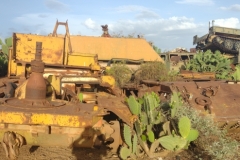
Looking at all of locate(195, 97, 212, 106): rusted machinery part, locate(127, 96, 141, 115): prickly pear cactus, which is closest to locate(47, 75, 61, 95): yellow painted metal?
locate(127, 96, 141, 115): prickly pear cactus

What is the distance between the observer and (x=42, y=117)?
3.84 meters

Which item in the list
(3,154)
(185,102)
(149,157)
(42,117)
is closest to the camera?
(42,117)

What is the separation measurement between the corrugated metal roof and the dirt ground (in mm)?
12685

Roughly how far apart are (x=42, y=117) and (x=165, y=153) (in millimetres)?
1969

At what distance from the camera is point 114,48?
17750mm

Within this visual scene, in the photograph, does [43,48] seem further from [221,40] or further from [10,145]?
[221,40]

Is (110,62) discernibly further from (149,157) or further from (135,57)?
(149,157)

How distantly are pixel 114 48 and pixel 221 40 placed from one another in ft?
39.9

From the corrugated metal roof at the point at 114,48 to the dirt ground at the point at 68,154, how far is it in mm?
12685

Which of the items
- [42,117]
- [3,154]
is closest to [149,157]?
[42,117]

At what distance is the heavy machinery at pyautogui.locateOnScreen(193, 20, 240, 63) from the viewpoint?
24.8m

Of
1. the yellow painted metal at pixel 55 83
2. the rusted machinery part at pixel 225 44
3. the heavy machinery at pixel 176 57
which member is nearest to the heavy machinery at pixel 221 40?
the rusted machinery part at pixel 225 44

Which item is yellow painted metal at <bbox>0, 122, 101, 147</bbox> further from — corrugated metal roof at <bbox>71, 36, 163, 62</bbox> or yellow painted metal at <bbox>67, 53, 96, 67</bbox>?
corrugated metal roof at <bbox>71, 36, 163, 62</bbox>

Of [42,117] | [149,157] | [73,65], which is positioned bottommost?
[149,157]
